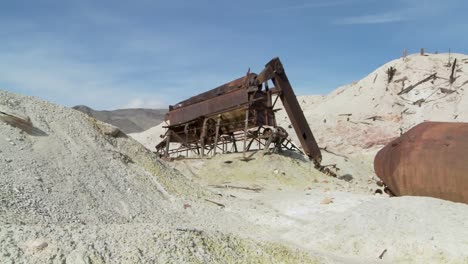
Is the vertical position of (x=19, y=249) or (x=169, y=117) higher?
(x=169, y=117)

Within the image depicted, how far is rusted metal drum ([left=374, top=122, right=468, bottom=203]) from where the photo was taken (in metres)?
7.76

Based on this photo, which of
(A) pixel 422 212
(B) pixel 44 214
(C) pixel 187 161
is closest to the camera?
(B) pixel 44 214

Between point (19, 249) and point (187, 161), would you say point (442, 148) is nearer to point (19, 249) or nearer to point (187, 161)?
point (19, 249)

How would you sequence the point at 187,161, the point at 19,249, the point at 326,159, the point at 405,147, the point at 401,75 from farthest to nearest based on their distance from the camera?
the point at 401,75 < the point at 326,159 < the point at 187,161 < the point at 405,147 < the point at 19,249

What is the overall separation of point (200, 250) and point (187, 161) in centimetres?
1192

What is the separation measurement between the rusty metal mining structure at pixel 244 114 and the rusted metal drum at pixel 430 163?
705cm

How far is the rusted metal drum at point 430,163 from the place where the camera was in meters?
7.76

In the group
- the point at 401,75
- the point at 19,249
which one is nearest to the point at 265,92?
the point at 19,249

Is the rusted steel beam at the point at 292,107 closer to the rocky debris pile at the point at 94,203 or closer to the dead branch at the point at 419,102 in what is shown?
the rocky debris pile at the point at 94,203

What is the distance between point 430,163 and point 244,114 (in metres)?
9.29

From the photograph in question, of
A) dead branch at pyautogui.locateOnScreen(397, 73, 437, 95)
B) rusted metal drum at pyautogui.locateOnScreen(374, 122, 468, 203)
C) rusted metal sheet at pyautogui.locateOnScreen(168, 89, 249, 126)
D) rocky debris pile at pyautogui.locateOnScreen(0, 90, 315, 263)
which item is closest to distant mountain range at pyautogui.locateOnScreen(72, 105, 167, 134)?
dead branch at pyautogui.locateOnScreen(397, 73, 437, 95)

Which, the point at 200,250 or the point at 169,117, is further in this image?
the point at 169,117

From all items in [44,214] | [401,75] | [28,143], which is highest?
[401,75]

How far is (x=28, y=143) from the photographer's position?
24.7 feet
